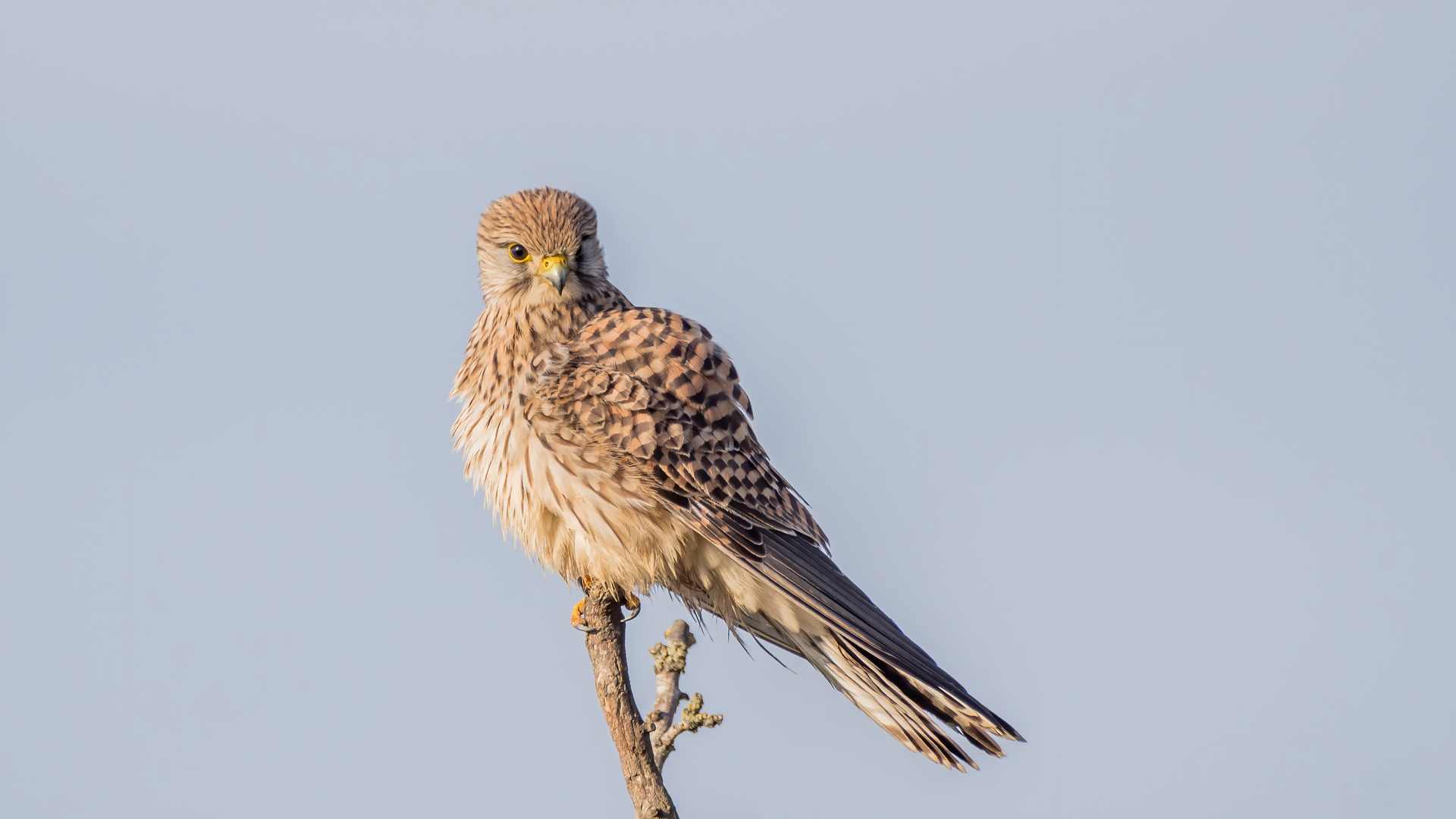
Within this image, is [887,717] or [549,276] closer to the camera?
[887,717]

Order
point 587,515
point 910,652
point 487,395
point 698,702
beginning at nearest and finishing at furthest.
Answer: point 698,702, point 910,652, point 587,515, point 487,395

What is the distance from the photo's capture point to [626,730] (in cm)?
Result: 398

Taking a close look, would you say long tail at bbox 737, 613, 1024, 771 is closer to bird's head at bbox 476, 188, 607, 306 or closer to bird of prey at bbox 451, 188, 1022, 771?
bird of prey at bbox 451, 188, 1022, 771

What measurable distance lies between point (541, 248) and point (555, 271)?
12 cm

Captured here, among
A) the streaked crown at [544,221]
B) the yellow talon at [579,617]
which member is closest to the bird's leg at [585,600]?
the yellow talon at [579,617]

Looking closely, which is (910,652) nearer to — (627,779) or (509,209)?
(627,779)

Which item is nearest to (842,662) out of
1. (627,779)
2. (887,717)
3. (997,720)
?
(887,717)

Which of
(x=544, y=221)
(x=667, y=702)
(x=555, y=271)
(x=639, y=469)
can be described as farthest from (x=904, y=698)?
(x=544, y=221)

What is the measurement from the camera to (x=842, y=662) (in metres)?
4.55

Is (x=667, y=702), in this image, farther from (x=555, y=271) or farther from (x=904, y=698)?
(x=555, y=271)

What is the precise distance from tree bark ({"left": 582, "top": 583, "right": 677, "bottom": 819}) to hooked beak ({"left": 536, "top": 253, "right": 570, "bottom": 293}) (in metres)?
1.34

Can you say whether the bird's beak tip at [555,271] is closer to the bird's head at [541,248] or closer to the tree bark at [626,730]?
the bird's head at [541,248]

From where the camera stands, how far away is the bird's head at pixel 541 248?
16.0 ft

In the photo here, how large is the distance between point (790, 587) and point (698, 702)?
2.07 ft
